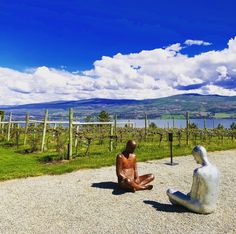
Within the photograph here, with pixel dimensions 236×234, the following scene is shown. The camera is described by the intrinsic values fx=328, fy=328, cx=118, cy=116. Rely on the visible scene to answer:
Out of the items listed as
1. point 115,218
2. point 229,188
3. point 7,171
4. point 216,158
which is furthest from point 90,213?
point 216,158

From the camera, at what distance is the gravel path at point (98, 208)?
7.06 meters

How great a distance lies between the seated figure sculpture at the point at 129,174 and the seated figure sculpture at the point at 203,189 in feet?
7.02

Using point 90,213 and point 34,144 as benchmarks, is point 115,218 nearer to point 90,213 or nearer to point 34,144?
point 90,213

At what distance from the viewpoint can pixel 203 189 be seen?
26.2ft

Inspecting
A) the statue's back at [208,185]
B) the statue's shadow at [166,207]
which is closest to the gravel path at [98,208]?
the statue's shadow at [166,207]

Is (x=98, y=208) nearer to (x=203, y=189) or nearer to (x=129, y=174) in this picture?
(x=129, y=174)

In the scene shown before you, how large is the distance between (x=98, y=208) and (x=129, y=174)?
2215mm

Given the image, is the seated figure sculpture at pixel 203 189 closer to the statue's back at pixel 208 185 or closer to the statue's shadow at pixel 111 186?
the statue's back at pixel 208 185

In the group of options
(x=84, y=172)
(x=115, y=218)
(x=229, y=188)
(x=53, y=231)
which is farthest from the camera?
(x=84, y=172)

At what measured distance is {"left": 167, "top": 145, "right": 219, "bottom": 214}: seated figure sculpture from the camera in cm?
795

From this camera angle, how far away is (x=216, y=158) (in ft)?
58.0

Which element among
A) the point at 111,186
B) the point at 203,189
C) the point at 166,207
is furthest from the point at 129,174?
the point at 203,189

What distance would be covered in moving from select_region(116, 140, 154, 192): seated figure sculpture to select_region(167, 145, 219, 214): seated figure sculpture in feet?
7.02

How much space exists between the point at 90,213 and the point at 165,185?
3.92m
